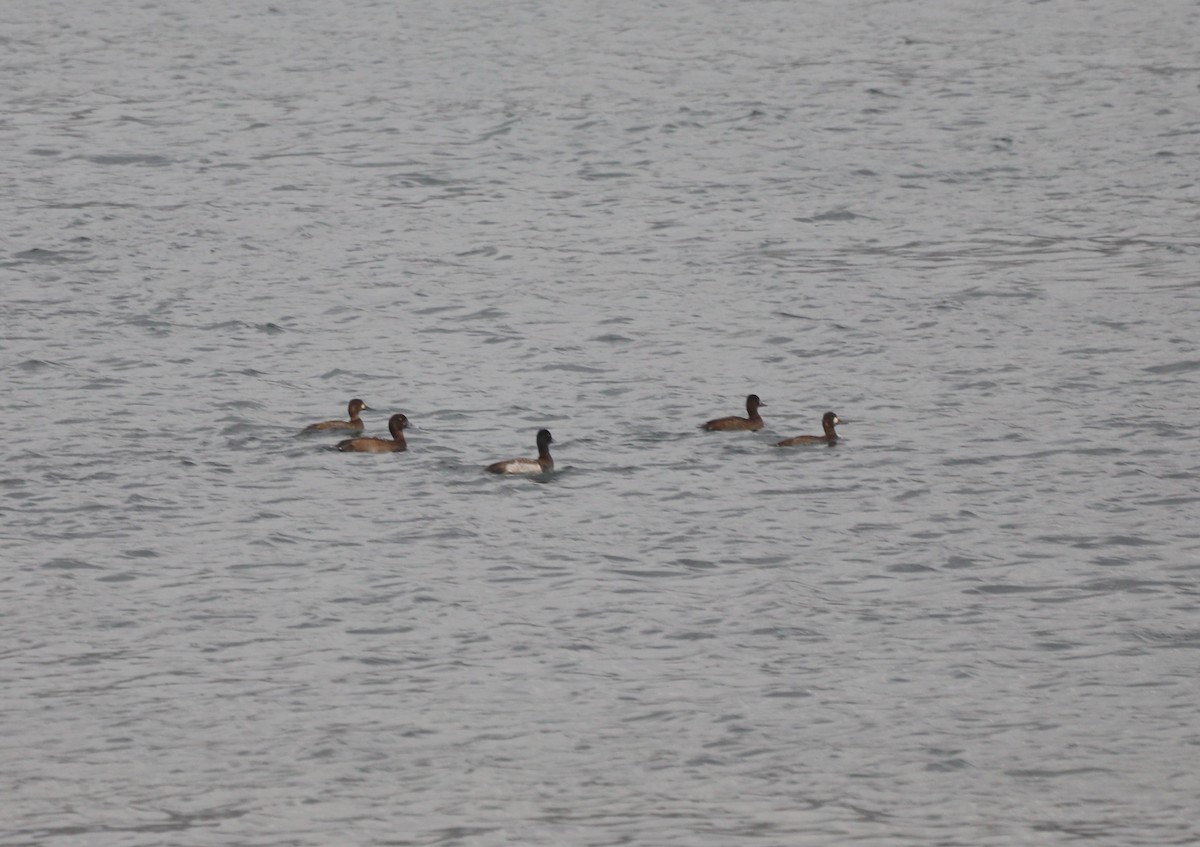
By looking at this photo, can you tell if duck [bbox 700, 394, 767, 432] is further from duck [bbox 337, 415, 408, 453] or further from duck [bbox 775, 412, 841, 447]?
duck [bbox 337, 415, 408, 453]

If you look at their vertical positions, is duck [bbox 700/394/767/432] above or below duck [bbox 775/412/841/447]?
above

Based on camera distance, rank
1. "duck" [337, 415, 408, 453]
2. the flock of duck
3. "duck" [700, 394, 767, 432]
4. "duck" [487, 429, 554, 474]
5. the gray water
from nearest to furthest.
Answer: the gray water
"duck" [487, 429, 554, 474]
the flock of duck
"duck" [337, 415, 408, 453]
"duck" [700, 394, 767, 432]

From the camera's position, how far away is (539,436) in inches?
703

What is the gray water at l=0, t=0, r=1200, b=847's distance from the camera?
471 inches

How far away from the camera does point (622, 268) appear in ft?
83.4

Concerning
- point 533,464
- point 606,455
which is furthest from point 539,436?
point 606,455

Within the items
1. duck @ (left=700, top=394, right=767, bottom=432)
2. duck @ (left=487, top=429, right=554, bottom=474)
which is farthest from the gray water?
duck @ (left=487, top=429, right=554, bottom=474)

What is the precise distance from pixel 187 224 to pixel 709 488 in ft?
40.2

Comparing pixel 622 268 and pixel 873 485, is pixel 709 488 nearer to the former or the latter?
pixel 873 485

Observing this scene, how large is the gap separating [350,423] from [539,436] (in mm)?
2210

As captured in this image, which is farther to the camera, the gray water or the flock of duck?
the flock of duck

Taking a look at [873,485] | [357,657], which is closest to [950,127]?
[873,485]

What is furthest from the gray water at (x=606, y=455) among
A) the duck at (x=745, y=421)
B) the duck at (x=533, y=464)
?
the duck at (x=533, y=464)

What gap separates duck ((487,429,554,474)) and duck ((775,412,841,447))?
7.32ft
